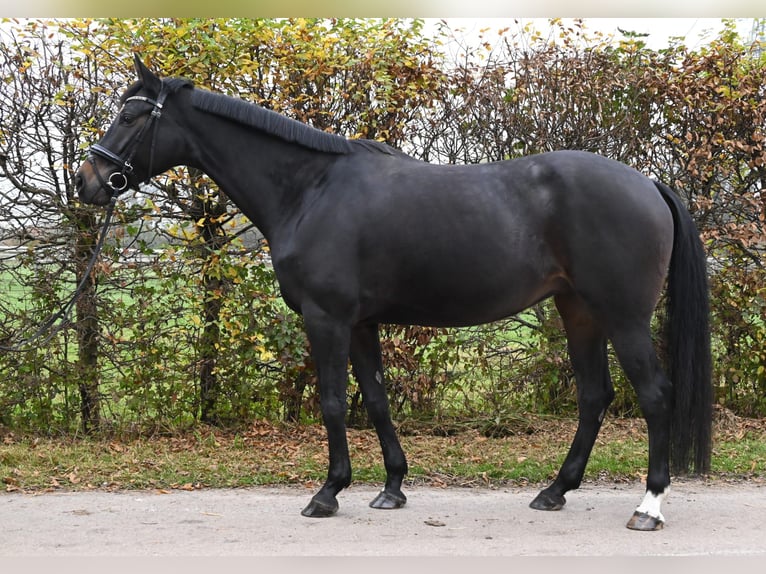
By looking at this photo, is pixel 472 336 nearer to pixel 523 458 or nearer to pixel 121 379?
pixel 523 458

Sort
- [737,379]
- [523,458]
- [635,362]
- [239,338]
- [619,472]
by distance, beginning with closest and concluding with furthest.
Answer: [635,362] → [619,472] → [523,458] → [239,338] → [737,379]

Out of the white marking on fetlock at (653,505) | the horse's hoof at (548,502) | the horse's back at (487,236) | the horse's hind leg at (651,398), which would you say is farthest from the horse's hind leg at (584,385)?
the white marking on fetlock at (653,505)

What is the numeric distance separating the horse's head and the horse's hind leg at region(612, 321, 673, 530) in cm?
283

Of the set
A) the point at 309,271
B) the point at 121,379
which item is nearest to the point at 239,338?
the point at 121,379

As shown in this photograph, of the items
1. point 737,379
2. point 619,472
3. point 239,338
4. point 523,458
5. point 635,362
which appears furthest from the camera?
point 737,379

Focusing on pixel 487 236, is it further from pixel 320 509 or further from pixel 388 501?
pixel 320 509

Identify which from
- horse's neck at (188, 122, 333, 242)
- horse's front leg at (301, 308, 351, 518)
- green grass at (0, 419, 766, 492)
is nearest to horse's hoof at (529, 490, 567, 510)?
green grass at (0, 419, 766, 492)

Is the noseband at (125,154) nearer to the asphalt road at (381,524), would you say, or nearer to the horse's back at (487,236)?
the horse's back at (487,236)

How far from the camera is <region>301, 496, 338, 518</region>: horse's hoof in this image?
460 cm

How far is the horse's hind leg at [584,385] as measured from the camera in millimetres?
4832

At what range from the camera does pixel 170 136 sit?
15.5 feet

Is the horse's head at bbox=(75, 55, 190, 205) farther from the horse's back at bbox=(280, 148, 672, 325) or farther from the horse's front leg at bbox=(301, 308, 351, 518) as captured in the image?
the horse's front leg at bbox=(301, 308, 351, 518)

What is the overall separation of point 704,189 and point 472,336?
2316 millimetres

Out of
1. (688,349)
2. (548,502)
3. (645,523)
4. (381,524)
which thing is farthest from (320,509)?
(688,349)
